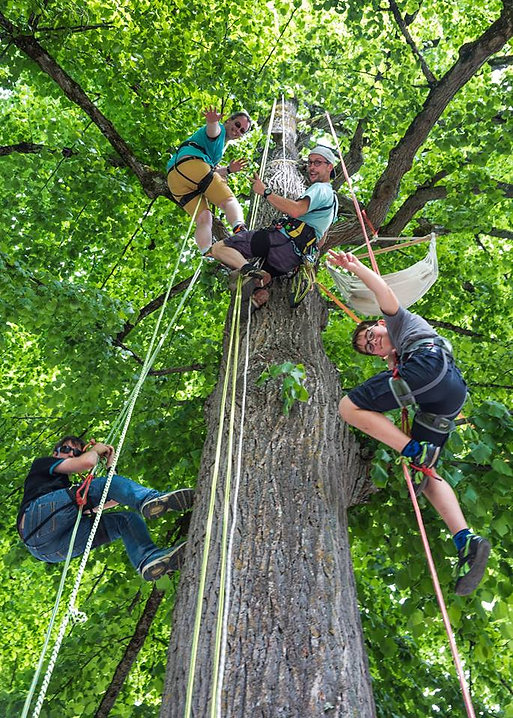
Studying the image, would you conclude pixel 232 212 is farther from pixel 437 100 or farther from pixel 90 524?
pixel 90 524

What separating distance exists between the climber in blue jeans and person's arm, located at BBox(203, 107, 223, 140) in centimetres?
235

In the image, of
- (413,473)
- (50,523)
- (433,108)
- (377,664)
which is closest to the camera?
(413,473)

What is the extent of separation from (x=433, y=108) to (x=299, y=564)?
349 cm

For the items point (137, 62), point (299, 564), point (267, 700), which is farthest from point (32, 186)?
point (267, 700)

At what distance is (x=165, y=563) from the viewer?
2.87m

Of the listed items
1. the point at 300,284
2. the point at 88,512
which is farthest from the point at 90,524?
the point at 300,284

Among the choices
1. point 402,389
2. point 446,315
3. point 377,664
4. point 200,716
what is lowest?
point 377,664

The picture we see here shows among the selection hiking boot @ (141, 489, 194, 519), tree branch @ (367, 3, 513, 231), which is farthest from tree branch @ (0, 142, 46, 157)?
hiking boot @ (141, 489, 194, 519)

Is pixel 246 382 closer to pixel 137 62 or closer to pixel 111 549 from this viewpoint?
pixel 111 549

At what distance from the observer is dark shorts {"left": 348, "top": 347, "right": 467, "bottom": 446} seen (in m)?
2.66

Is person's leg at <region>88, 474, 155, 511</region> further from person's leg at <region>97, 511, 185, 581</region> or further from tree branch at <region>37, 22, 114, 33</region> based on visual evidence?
tree branch at <region>37, 22, 114, 33</region>

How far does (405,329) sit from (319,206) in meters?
1.28

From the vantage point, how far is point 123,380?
4.91 meters

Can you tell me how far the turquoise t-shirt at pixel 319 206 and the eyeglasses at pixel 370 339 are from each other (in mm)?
988
